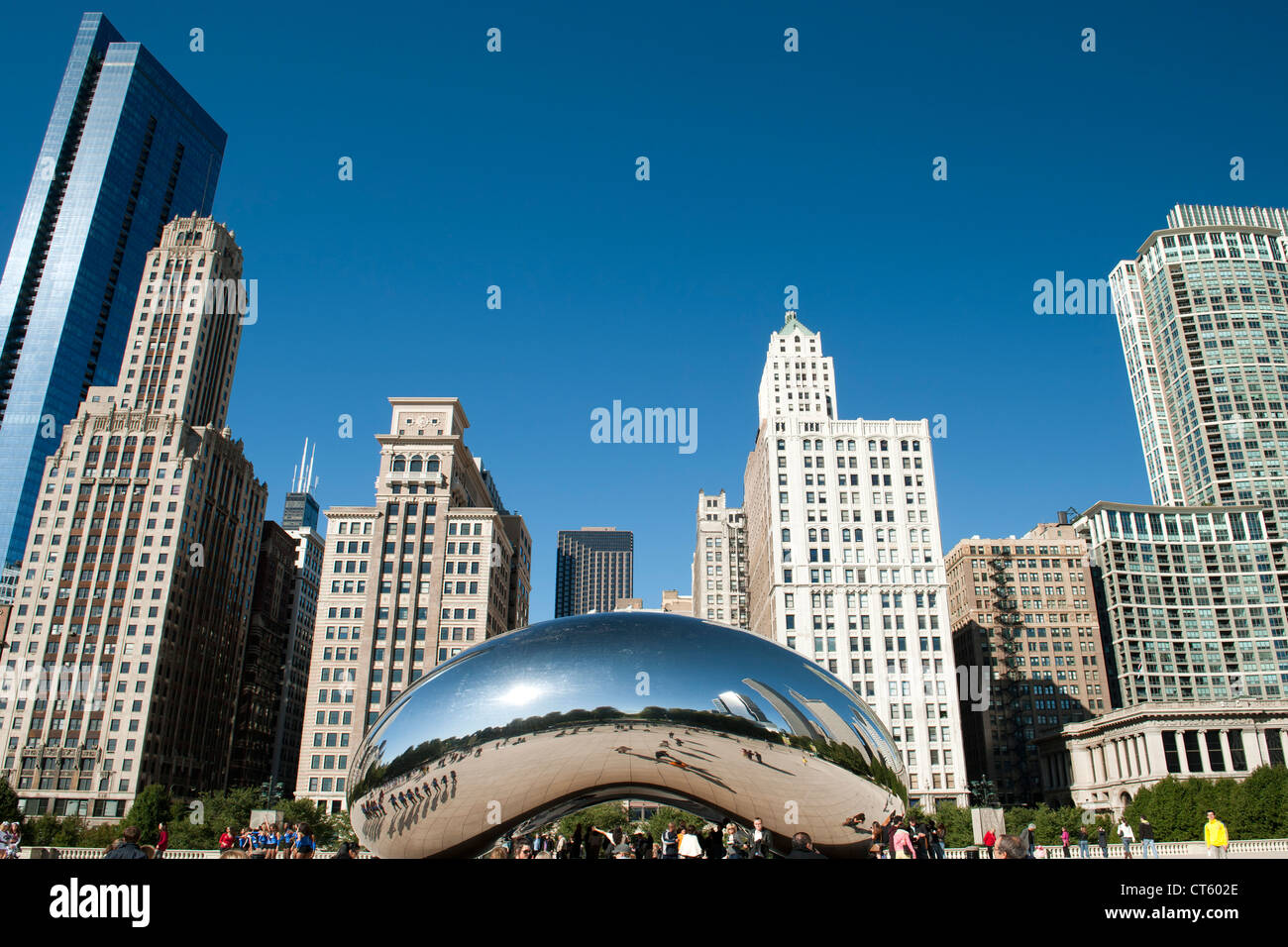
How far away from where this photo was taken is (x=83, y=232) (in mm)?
155375

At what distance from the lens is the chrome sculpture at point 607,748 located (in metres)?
10.1

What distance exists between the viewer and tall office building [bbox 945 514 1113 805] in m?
127

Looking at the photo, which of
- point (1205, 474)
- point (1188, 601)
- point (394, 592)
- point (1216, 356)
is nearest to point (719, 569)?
point (1188, 601)

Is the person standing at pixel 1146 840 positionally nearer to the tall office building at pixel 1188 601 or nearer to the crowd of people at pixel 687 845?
the crowd of people at pixel 687 845

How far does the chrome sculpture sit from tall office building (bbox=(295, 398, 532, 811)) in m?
85.5

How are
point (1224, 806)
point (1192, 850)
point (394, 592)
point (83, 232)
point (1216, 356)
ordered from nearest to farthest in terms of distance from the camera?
point (1192, 850)
point (1224, 806)
point (394, 592)
point (83, 232)
point (1216, 356)

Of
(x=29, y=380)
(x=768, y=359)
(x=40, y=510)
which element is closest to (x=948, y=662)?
(x=768, y=359)

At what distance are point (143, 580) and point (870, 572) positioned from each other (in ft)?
300

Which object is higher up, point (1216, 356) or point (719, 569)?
point (1216, 356)

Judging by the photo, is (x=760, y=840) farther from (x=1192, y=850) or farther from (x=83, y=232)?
(x=83, y=232)

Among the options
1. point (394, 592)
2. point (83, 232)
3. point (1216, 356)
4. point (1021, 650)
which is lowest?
point (394, 592)

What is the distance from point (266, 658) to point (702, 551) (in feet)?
280
